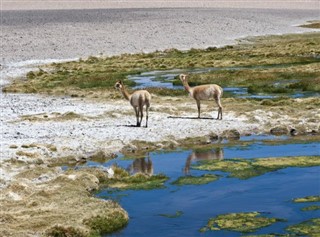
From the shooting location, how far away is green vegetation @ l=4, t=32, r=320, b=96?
4097 centimetres

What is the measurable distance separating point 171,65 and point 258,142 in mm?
31068

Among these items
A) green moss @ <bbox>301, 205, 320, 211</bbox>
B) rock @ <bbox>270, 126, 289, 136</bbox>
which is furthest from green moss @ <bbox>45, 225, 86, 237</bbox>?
rock @ <bbox>270, 126, 289, 136</bbox>

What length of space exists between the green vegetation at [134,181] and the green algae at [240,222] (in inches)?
137

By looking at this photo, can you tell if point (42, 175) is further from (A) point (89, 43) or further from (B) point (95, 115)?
(A) point (89, 43)

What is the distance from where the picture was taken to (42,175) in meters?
20.6

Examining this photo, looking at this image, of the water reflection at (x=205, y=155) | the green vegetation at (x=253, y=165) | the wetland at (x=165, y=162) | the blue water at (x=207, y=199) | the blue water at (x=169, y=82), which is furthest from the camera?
the blue water at (x=169, y=82)

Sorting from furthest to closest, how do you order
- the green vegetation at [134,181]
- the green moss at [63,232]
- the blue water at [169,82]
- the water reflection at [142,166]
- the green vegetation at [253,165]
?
1. the blue water at [169,82]
2. the water reflection at [142,166]
3. the green vegetation at [253,165]
4. the green vegetation at [134,181]
5. the green moss at [63,232]

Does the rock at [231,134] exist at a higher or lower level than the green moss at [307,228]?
higher

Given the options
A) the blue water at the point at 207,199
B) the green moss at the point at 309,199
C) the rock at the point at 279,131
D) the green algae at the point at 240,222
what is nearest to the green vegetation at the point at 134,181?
the blue water at the point at 207,199

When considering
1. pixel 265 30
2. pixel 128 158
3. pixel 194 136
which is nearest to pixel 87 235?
pixel 128 158

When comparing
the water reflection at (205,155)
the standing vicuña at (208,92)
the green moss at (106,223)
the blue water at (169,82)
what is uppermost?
the standing vicuña at (208,92)

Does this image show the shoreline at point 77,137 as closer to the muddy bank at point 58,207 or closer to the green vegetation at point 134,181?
the muddy bank at point 58,207

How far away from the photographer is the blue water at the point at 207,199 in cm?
1596

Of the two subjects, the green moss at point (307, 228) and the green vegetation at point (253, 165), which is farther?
the green vegetation at point (253, 165)
